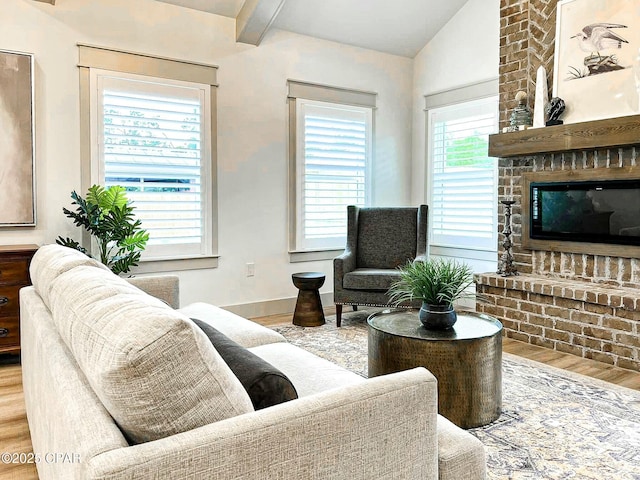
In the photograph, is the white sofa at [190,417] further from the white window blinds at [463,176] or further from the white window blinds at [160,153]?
the white window blinds at [463,176]

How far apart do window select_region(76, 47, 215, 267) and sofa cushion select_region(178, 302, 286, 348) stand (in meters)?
1.70

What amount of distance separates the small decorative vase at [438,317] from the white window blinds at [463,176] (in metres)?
2.59

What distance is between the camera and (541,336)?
3.87 metres

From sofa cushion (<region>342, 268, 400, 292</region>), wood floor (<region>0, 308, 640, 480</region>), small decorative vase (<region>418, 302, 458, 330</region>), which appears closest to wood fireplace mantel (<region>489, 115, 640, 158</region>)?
sofa cushion (<region>342, 268, 400, 292</region>)

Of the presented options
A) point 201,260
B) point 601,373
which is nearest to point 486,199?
point 601,373

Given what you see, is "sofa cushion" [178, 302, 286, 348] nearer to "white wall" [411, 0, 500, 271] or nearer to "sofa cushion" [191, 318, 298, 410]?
"sofa cushion" [191, 318, 298, 410]

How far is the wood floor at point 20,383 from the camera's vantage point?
2082 mm

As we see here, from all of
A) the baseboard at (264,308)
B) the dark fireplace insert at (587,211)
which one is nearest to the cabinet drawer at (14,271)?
the baseboard at (264,308)

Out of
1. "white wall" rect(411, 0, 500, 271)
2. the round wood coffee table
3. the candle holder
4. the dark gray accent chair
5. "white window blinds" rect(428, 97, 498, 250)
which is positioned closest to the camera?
the round wood coffee table

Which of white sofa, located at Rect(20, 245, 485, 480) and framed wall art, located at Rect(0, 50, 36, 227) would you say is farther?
framed wall art, located at Rect(0, 50, 36, 227)

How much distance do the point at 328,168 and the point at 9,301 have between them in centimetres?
305

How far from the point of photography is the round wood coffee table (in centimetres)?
226

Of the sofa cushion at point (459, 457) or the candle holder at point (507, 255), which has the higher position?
the candle holder at point (507, 255)

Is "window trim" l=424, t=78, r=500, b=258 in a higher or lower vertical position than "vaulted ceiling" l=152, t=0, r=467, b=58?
lower
